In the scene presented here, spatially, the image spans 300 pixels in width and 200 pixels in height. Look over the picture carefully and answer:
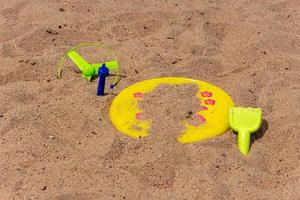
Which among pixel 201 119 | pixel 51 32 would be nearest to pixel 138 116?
pixel 201 119

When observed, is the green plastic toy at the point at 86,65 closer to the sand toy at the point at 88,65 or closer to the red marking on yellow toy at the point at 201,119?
the sand toy at the point at 88,65

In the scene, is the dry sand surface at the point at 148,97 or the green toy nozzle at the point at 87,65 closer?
the dry sand surface at the point at 148,97

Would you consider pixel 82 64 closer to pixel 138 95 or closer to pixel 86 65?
pixel 86 65

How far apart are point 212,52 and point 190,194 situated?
3.00ft

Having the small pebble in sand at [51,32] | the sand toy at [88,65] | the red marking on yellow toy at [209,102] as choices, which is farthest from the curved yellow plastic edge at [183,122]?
the small pebble in sand at [51,32]

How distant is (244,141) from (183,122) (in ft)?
0.73

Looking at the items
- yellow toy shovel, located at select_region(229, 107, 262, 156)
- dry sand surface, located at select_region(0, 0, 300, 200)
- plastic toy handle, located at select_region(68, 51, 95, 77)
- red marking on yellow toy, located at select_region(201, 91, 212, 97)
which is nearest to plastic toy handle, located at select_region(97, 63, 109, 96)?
dry sand surface, located at select_region(0, 0, 300, 200)

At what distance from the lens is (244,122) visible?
5.90 feet

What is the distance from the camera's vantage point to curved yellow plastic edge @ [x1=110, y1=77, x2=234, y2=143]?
5.88 feet

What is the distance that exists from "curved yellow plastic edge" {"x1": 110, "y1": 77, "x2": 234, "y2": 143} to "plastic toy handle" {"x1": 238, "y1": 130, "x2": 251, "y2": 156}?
0.07m

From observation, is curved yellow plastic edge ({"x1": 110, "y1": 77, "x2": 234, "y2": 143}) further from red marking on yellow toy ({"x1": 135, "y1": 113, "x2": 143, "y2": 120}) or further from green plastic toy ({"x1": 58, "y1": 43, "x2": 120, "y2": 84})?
green plastic toy ({"x1": 58, "y1": 43, "x2": 120, "y2": 84})

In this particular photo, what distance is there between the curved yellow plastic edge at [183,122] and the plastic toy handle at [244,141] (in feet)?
0.24

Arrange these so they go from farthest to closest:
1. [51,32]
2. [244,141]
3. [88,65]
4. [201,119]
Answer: [51,32] < [88,65] < [201,119] < [244,141]

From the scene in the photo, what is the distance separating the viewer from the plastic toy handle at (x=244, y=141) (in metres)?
1.72
